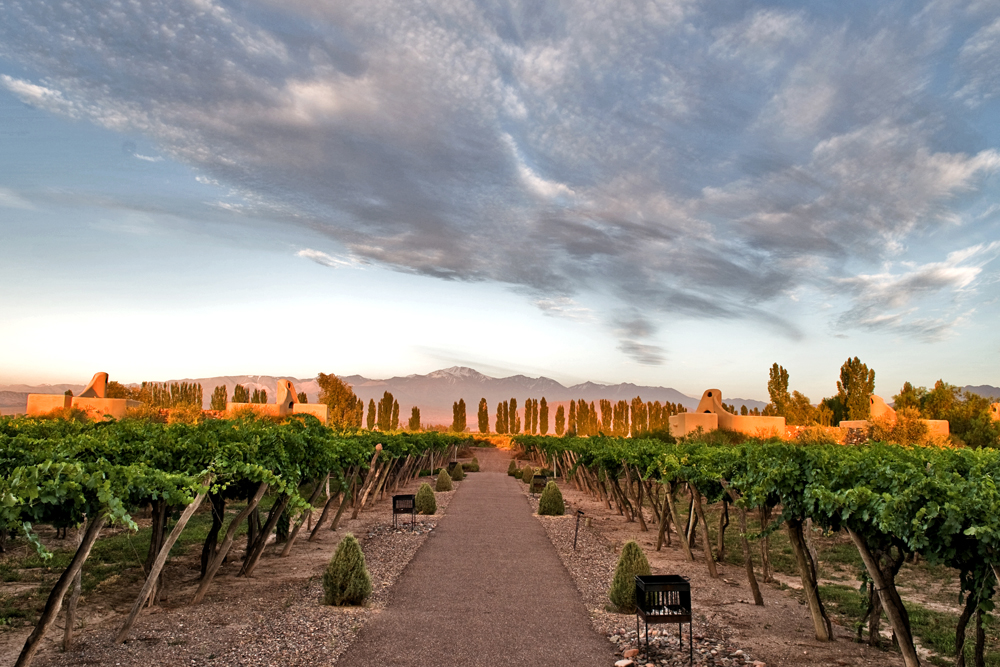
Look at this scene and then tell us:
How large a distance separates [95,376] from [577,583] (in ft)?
170

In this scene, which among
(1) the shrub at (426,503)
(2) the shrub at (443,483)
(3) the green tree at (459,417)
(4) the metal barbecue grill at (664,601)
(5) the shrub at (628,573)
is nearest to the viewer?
(4) the metal barbecue grill at (664,601)

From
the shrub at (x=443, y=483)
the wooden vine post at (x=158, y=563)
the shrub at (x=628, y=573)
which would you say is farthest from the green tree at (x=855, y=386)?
the wooden vine post at (x=158, y=563)

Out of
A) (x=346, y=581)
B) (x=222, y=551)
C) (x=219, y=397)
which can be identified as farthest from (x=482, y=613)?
(x=219, y=397)

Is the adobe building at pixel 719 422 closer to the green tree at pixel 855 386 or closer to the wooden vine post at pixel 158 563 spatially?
the green tree at pixel 855 386

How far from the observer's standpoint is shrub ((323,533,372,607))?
30.9 ft

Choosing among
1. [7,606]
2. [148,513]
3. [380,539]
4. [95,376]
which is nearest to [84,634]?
[7,606]

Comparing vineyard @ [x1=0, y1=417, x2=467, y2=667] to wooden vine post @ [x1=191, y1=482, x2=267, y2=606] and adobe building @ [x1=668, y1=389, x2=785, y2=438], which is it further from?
adobe building @ [x1=668, y1=389, x2=785, y2=438]

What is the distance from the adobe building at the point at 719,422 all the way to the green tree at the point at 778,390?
17.9m

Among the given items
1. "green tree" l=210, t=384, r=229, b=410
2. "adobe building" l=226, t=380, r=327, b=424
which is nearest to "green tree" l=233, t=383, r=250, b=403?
"green tree" l=210, t=384, r=229, b=410

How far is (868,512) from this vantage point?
6109 millimetres

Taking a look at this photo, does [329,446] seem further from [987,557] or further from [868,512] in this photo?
[987,557]

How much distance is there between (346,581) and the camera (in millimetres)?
9422

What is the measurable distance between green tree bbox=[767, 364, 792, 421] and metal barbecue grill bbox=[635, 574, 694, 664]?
5925cm

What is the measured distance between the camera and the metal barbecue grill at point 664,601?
7359 mm
